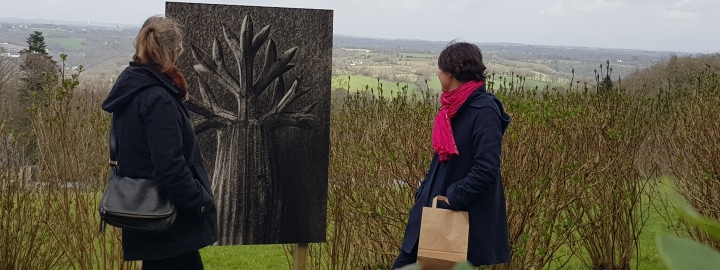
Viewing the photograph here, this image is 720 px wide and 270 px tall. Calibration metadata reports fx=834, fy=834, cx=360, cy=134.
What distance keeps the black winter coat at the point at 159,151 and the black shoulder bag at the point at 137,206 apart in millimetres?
41

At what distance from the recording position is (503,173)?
17.9ft

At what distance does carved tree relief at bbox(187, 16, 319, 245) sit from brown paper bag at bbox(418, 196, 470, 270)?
5.56 feet

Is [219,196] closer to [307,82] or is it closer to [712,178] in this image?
[307,82]

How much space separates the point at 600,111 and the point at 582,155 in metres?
0.62

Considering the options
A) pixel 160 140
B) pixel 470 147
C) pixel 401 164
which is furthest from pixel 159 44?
pixel 401 164

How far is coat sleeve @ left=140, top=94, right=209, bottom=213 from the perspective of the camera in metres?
3.50

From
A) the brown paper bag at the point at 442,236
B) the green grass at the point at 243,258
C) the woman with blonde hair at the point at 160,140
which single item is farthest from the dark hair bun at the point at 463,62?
the green grass at the point at 243,258

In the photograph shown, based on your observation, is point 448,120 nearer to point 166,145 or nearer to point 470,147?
point 470,147

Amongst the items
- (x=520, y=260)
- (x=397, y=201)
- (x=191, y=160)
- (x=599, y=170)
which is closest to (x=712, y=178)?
(x=599, y=170)

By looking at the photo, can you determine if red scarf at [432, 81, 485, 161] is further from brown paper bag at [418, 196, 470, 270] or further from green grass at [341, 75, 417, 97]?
green grass at [341, 75, 417, 97]

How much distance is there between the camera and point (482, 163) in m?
3.55

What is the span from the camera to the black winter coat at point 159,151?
11.5 feet

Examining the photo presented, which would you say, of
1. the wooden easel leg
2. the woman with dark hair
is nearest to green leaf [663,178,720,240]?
the woman with dark hair

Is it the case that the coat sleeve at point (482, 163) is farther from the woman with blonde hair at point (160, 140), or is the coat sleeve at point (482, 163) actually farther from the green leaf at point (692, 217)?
the green leaf at point (692, 217)
